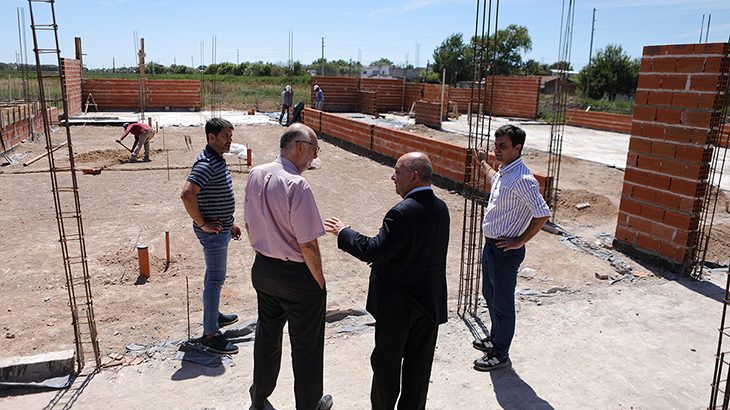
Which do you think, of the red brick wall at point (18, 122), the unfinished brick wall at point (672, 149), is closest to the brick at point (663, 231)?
the unfinished brick wall at point (672, 149)

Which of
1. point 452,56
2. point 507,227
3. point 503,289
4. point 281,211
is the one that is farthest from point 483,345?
point 452,56

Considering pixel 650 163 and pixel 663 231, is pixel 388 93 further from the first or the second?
pixel 663 231

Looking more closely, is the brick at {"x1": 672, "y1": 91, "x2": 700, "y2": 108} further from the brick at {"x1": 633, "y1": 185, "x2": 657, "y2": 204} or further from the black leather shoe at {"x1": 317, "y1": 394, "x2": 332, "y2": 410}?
the black leather shoe at {"x1": 317, "y1": 394, "x2": 332, "y2": 410}

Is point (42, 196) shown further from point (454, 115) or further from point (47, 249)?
point (454, 115)

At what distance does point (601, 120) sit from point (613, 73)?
25607 mm

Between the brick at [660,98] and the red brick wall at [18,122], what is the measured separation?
13072 mm

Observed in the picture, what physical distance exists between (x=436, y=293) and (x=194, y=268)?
3752mm

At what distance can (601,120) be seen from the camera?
22.5 metres

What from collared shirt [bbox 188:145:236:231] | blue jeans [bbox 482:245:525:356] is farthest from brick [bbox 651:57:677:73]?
collared shirt [bbox 188:145:236:231]

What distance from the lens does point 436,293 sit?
2.74m

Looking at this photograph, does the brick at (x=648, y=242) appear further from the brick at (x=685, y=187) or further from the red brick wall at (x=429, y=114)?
the red brick wall at (x=429, y=114)

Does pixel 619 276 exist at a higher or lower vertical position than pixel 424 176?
lower

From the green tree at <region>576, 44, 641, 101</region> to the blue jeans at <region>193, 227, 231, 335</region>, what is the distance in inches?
1841

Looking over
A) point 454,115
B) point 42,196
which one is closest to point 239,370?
point 42,196
